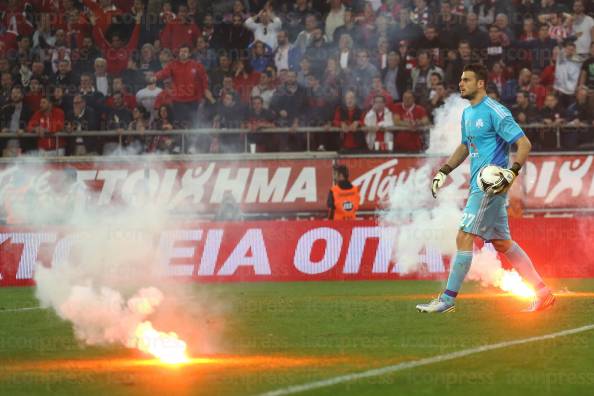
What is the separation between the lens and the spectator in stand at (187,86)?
19562 mm

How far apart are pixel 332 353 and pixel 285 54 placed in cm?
1284

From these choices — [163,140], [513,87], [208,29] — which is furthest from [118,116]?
[513,87]

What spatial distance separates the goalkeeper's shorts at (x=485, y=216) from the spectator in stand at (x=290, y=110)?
29.9 ft

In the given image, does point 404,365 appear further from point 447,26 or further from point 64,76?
point 64,76

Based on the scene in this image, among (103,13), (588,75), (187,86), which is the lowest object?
(187,86)

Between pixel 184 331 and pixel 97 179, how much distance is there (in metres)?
9.79

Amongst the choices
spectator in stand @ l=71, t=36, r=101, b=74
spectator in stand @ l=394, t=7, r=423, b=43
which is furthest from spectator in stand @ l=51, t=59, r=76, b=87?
spectator in stand @ l=394, t=7, r=423, b=43

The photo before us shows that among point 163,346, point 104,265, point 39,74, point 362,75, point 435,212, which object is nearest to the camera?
point 163,346

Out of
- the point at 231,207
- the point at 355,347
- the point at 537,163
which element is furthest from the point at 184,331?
the point at 537,163

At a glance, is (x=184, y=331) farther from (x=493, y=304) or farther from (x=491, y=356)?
(x=493, y=304)

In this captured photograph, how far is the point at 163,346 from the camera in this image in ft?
26.3

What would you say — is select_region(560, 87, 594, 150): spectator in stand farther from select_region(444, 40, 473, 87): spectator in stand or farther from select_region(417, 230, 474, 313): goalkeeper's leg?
select_region(417, 230, 474, 313): goalkeeper's leg

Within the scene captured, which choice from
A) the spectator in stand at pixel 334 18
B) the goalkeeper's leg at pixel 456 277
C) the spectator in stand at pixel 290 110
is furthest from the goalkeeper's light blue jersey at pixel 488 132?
the spectator in stand at pixel 334 18

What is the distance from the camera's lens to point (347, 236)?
667 inches
